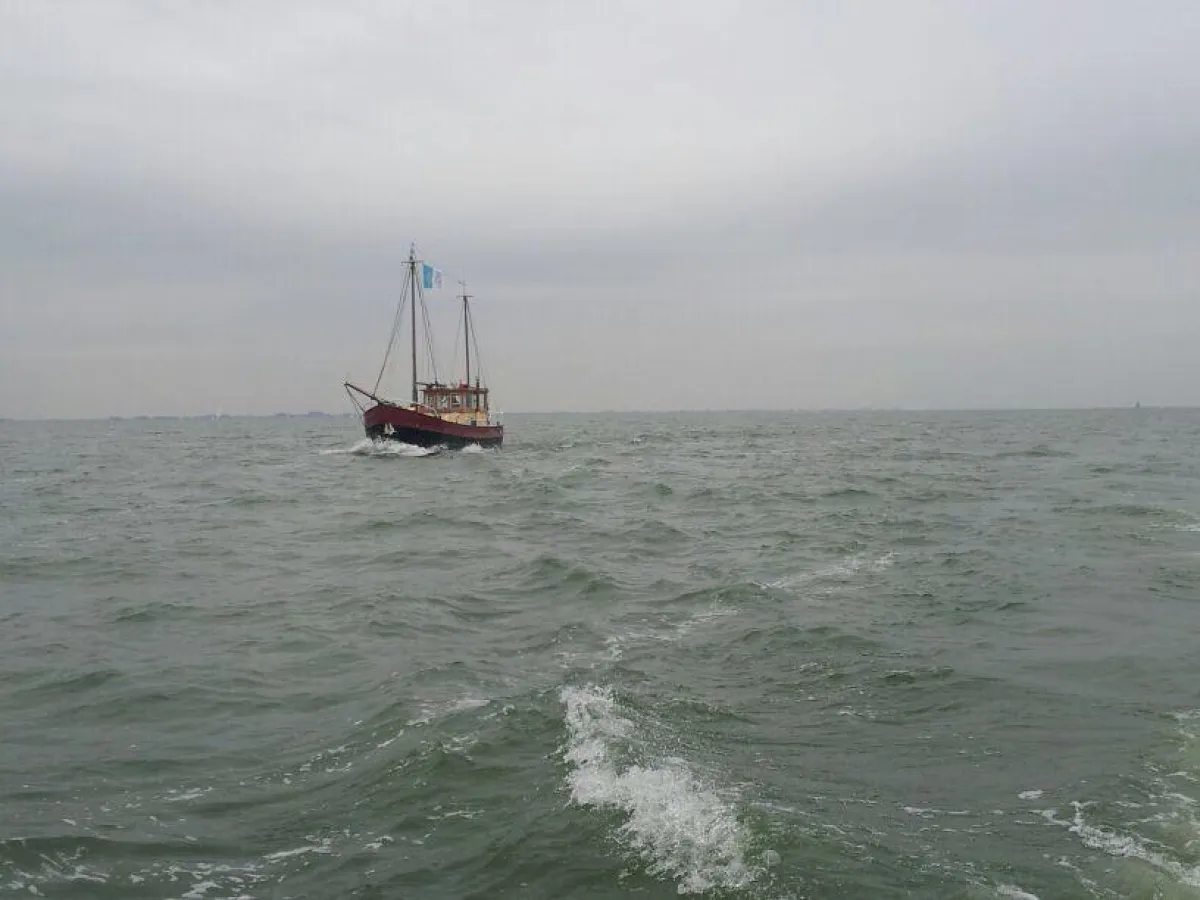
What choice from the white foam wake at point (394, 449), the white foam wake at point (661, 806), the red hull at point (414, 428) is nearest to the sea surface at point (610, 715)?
the white foam wake at point (661, 806)

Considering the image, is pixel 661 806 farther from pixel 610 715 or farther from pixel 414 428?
A: pixel 414 428

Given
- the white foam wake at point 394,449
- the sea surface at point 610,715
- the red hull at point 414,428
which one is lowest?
the sea surface at point 610,715

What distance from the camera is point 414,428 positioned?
5175 centimetres

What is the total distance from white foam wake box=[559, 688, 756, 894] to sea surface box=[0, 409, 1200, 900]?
3 cm

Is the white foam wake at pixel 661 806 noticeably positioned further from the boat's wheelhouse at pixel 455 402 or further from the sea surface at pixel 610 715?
the boat's wheelhouse at pixel 455 402

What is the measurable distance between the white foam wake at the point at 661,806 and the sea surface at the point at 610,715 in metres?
0.03

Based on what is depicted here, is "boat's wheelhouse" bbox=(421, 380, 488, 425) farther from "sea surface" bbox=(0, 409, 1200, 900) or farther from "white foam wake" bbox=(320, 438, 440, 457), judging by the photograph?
"sea surface" bbox=(0, 409, 1200, 900)

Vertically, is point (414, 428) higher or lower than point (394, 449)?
higher

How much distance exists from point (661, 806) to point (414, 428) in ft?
154

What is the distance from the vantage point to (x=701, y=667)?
1012 cm

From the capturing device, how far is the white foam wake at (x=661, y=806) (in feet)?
17.9

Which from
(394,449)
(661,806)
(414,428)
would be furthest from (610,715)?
(394,449)

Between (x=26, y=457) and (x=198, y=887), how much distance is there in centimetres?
6799

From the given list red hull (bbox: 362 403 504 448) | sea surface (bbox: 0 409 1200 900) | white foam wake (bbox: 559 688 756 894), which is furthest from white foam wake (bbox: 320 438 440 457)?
white foam wake (bbox: 559 688 756 894)
